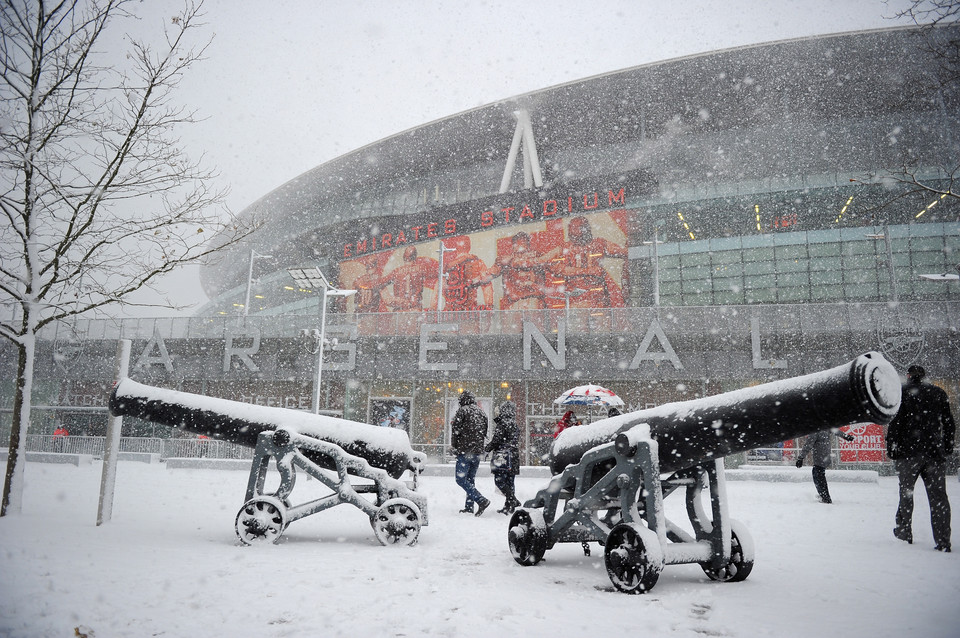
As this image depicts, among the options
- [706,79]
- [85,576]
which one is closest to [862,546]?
[85,576]

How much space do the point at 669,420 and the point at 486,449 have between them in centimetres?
512

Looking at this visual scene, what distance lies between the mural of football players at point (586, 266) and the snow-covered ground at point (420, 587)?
2519 cm

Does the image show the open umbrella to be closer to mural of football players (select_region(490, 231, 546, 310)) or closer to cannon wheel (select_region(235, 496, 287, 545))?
cannon wheel (select_region(235, 496, 287, 545))

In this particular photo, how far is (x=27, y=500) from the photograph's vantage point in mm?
8727

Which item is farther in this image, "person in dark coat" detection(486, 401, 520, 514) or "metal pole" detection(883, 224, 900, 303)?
"metal pole" detection(883, 224, 900, 303)

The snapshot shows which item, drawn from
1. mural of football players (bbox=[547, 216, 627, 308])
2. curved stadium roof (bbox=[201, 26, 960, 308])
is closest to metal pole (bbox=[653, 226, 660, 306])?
mural of football players (bbox=[547, 216, 627, 308])

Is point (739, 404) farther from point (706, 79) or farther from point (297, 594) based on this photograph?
point (706, 79)

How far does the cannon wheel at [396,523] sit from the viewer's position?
5.96m

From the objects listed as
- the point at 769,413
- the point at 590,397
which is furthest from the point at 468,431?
the point at 590,397

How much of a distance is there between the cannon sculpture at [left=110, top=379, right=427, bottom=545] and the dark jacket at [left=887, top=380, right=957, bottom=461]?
4879 mm

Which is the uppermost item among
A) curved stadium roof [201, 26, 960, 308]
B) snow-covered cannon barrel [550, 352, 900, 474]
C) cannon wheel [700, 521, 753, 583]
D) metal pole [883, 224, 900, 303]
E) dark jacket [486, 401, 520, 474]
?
curved stadium roof [201, 26, 960, 308]

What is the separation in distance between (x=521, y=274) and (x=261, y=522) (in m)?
29.4

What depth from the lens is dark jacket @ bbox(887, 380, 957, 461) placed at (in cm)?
596

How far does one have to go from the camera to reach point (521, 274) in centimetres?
3444
